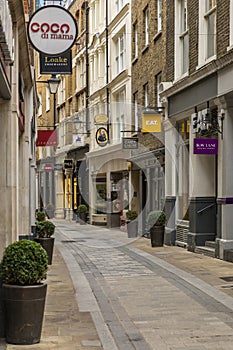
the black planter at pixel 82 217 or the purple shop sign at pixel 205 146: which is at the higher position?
the purple shop sign at pixel 205 146

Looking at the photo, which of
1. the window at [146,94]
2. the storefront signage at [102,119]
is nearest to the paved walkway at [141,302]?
the window at [146,94]

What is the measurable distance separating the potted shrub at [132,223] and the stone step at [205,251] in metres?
7.01

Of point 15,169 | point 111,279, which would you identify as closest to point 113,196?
point 111,279

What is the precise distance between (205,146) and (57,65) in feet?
16.8

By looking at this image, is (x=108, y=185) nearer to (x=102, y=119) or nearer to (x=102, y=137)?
(x=102, y=137)

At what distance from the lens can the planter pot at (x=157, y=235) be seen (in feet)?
67.9

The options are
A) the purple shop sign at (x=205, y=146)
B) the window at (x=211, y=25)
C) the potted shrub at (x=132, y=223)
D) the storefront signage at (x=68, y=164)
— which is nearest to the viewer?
the purple shop sign at (x=205, y=146)

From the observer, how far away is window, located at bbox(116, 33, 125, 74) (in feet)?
105

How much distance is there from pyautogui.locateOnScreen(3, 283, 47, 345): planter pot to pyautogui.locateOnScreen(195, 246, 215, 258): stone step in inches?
409

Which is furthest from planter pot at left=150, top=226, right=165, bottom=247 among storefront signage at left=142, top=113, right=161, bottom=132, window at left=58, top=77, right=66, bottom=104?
window at left=58, top=77, right=66, bottom=104

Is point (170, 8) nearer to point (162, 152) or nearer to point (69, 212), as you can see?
point (162, 152)

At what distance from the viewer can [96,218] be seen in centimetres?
3794

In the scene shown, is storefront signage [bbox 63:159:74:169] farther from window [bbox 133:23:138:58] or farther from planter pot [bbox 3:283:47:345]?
planter pot [bbox 3:283:47:345]

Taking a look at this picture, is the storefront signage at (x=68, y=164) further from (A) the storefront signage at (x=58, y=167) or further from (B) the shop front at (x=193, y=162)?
(B) the shop front at (x=193, y=162)
